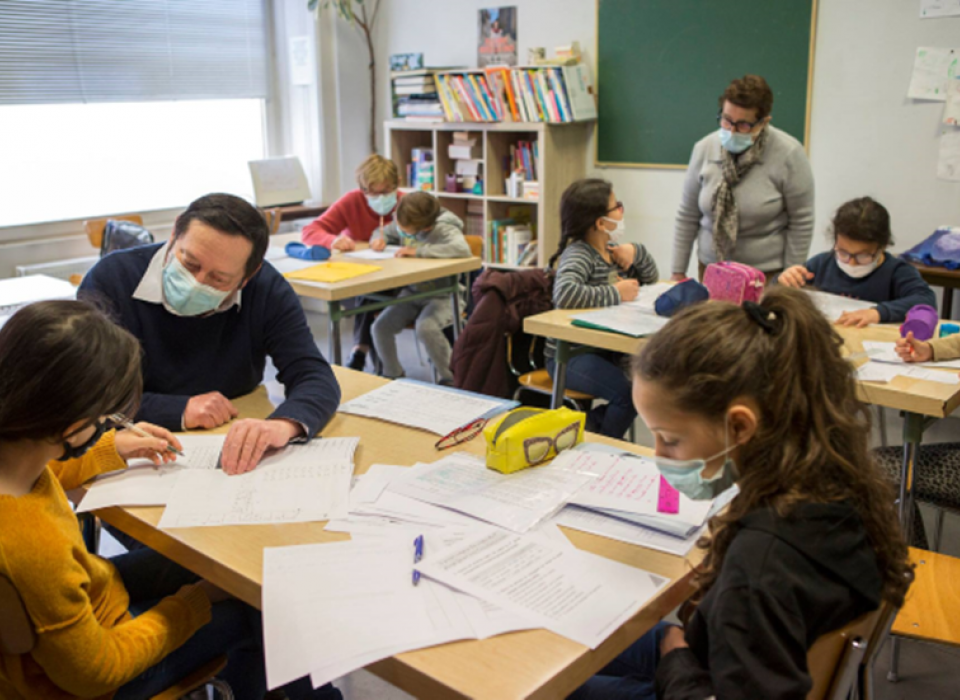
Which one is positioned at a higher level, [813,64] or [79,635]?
[813,64]

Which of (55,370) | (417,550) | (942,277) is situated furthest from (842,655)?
(942,277)

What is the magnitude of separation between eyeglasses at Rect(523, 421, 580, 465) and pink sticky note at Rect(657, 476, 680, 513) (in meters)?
0.23

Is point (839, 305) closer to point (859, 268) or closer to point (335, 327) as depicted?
point (859, 268)

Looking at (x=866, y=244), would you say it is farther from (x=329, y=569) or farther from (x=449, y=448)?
(x=329, y=569)

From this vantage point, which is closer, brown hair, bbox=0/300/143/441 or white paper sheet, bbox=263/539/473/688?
white paper sheet, bbox=263/539/473/688

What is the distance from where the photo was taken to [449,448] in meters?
1.72

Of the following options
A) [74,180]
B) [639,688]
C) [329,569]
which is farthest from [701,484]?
[74,180]

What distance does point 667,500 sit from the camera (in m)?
1.45

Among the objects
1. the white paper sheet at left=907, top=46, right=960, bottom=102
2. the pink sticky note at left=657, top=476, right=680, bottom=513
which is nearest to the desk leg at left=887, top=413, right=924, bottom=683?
the pink sticky note at left=657, top=476, right=680, bottom=513

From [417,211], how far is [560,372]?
1482mm

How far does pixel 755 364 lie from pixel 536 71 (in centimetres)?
429

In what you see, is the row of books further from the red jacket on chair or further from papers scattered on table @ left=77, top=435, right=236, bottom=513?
papers scattered on table @ left=77, top=435, right=236, bottom=513

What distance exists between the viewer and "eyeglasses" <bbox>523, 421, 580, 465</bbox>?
1.59 m

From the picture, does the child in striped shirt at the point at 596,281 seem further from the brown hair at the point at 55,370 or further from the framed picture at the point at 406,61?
the framed picture at the point at 406,61
